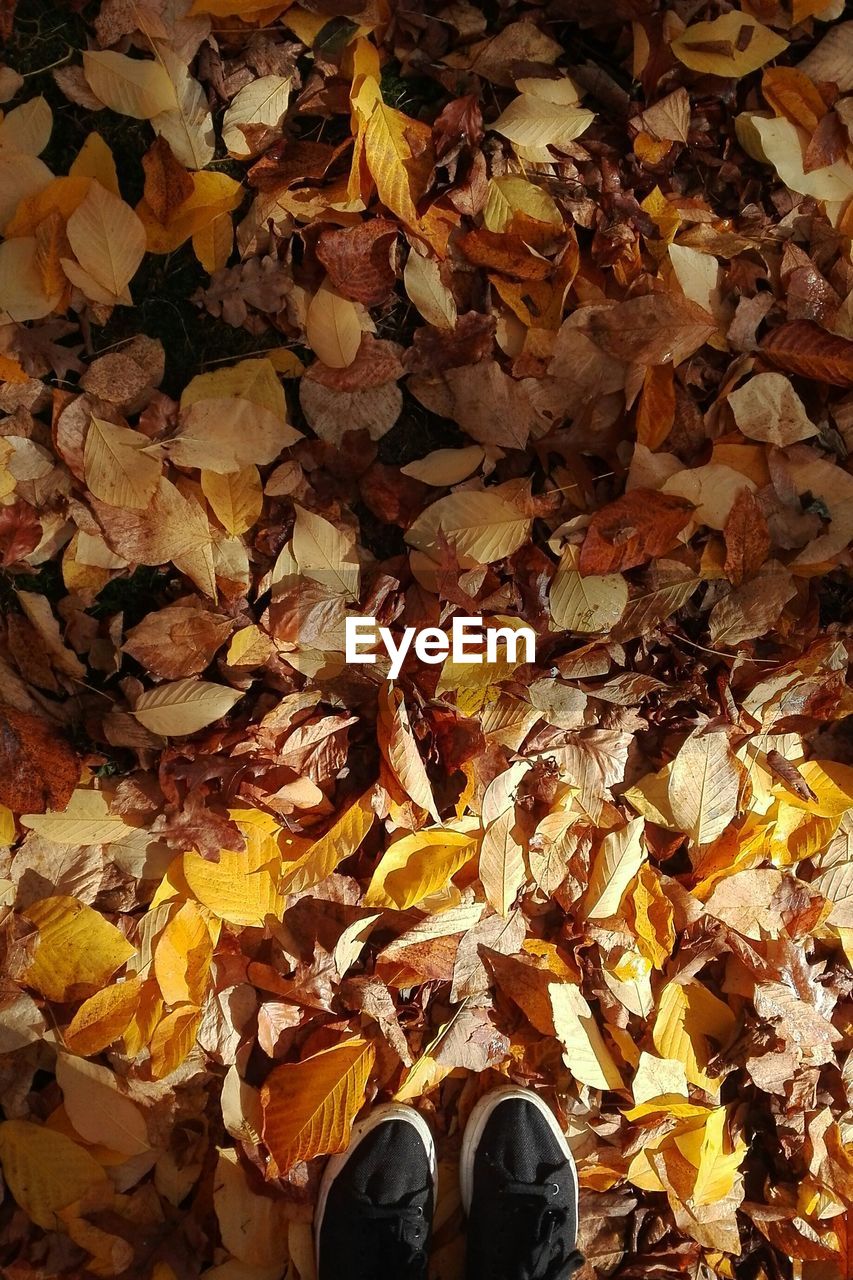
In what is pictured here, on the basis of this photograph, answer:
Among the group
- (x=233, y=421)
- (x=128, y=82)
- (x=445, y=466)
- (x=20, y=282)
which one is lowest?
(x=445, y=466)

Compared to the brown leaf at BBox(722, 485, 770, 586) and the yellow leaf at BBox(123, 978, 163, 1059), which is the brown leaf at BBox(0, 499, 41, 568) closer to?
the yellow leaf at BBox(123, 978, 163, 1059)

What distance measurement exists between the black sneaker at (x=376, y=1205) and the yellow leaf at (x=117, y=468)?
1164mm

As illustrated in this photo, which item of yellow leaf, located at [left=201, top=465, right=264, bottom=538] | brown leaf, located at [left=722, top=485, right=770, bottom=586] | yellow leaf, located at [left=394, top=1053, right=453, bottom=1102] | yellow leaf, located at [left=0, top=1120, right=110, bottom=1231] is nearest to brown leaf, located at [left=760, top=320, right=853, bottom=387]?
brown leaf, located at [left=722, top=485, right=770, bottom=586]

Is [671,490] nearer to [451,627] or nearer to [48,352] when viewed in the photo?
[451,627]

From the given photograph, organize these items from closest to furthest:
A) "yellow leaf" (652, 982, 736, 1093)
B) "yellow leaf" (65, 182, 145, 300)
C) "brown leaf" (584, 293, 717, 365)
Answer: "yellow leaf" (65, 182, 145, 300) < "brown leaf" (584, 293, 717, 365) < "yellow leaf" (652, 982, 736, 1093)

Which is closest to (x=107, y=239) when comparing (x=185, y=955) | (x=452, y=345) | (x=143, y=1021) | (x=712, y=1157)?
(x=452, y=345)

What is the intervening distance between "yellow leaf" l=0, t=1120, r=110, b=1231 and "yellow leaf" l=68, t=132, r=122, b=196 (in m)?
1.54

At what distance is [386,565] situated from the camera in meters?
1.52

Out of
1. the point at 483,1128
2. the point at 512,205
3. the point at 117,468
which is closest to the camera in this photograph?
the point at 117,468

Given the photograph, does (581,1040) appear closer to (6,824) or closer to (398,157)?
(6,824)

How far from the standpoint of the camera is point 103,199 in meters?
1.40

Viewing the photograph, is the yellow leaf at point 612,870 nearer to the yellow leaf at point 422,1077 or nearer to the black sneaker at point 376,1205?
the yellow leaf at point 422,1077

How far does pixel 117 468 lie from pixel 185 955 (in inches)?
31.8

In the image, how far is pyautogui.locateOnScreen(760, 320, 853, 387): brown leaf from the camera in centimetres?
153
